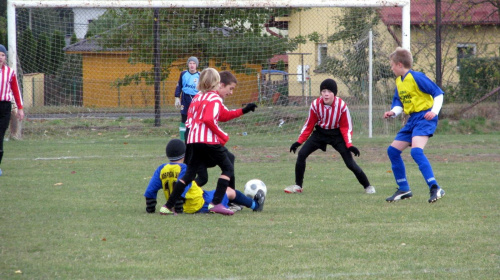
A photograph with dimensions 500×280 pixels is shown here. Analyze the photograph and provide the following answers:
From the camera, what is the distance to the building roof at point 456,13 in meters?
17.4

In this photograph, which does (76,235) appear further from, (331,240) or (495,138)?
(495,138)

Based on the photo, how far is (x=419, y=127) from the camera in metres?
6.75

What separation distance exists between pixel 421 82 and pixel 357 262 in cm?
299

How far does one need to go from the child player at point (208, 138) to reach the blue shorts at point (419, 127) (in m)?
1.86

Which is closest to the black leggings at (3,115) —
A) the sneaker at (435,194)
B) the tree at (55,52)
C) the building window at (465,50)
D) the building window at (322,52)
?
the sneaker at (435,194)

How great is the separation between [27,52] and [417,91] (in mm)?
12109

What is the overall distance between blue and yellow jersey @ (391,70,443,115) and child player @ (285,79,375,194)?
3.33 feet

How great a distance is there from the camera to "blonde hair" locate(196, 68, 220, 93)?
618 centimetres

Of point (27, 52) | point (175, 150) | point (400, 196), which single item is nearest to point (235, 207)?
→ point (175, 150)

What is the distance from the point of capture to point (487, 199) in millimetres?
6984

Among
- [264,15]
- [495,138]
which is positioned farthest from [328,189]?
[264,15]

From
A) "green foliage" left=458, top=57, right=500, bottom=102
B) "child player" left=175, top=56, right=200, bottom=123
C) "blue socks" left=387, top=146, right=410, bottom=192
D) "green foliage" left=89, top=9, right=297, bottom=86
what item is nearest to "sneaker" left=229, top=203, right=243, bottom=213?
"blue socks" left=387, top=146, right=410, bottom=192

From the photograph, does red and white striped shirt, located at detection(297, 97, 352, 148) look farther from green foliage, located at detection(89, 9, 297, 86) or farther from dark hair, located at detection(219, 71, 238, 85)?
green foliage, located at detection(89, 9, 297, 86)

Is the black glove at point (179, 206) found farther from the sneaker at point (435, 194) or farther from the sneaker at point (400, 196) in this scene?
the sneaker at point (435, 194)
